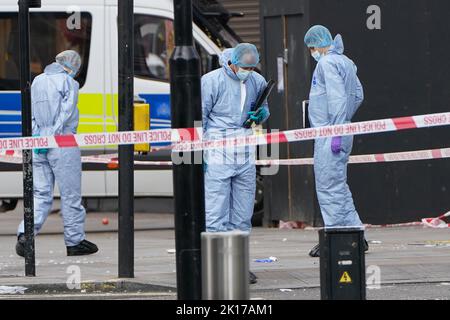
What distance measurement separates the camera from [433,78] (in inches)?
618

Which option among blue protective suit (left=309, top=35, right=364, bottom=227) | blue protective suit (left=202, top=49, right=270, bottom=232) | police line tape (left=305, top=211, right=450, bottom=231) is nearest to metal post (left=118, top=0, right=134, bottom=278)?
blue protective suit (left=202, top=49, right=270, bottom=232)

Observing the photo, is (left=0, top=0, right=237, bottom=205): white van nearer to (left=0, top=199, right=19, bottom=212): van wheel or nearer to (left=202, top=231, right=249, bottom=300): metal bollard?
(left=0, top=199, right=19, bottom=212): van wheel

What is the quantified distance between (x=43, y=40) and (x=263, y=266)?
19.5 ft

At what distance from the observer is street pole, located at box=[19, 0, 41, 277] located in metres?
11.0

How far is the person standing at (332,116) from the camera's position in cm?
1179

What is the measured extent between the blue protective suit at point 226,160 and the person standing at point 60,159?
2.58 metres

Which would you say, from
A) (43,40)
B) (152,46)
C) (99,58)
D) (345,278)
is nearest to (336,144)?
(345,278)

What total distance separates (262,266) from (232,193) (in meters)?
0.98

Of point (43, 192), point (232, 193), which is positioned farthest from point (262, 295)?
point (43, 192)

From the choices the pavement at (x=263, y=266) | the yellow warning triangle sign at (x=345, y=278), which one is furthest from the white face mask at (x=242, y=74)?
the yellow warning triangle sign at (x=345, y=278)

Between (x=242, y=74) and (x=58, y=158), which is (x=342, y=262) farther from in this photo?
(x=58, y=158)

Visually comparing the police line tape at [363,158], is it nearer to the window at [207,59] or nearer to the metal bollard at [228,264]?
the window at [207,59]

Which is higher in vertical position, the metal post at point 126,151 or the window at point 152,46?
the window at point 152,46

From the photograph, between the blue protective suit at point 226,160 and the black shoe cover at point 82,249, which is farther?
the black shoe cover at point 82,249
